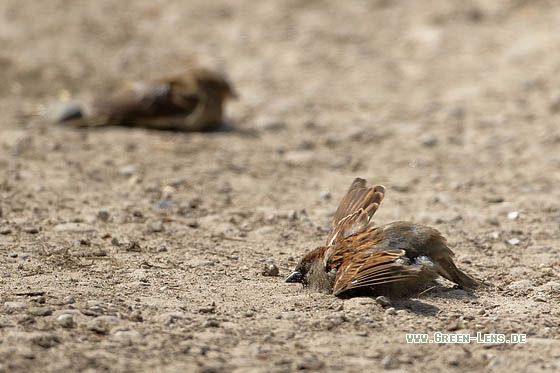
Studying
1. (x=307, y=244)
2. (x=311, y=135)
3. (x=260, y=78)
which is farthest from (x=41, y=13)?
(x=307, y=244)

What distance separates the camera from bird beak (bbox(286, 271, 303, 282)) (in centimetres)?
484

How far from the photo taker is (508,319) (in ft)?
14.4

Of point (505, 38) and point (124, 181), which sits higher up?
point (505, 38)

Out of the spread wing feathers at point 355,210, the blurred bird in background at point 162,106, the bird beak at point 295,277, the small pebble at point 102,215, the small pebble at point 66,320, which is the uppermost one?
the blurred bird in background at point 162,106

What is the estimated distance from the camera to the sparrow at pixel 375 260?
4492mm

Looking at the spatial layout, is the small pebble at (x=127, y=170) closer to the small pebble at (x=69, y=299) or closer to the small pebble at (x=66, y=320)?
the small pebble at (x=69, y=299)

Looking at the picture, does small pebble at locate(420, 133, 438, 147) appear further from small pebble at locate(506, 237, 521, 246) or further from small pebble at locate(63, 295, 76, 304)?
small pebble at locate(63, 295, 76, 304)

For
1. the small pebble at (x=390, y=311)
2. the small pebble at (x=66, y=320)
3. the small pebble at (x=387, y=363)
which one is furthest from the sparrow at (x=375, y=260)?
the small pebble at (x=66, y=320)

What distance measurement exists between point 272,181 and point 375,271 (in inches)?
114

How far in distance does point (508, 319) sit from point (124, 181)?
354 cm

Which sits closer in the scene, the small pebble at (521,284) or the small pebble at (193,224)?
the small pebble at (521,284)

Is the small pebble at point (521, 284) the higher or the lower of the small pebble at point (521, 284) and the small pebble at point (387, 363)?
the higher

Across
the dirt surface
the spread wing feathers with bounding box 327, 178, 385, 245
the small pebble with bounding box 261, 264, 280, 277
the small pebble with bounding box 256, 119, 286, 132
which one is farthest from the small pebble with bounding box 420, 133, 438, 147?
the small pebble with bounding box 261, 264, 280, 277

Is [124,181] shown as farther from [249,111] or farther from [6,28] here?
[6,28]
